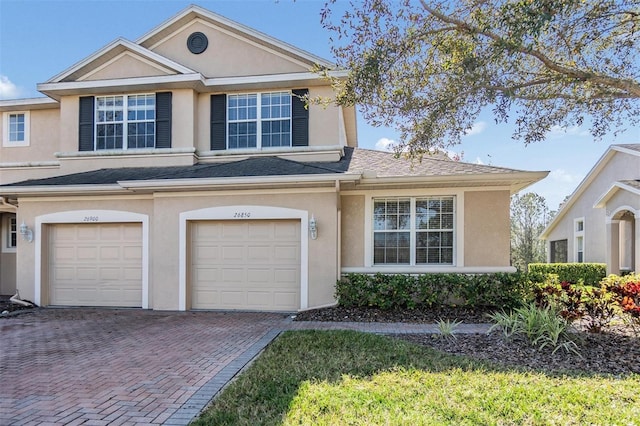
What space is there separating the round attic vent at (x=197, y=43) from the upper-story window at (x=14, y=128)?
671 cm

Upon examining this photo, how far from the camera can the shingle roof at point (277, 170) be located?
402 inches

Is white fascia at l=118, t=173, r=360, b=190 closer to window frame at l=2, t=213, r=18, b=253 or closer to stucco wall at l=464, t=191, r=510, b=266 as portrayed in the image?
stucco wall at l=464, t=191, r=510, b=266

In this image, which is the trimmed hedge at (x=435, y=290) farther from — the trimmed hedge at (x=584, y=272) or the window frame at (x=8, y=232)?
the window frame at (x=8, y=232)

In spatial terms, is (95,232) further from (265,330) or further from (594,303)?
(594,303)

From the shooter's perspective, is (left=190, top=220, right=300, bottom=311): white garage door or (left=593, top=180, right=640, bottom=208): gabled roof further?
(left=593, top=180, right=640, bottom=208): gabled roof

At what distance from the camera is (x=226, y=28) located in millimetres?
12594

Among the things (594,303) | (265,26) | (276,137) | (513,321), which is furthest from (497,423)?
(265,26)

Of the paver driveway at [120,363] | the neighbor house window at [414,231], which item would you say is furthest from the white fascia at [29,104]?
the neighbor house window at [414,231]

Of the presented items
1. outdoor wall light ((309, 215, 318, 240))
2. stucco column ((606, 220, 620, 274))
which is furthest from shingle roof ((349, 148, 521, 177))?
stucco column ((606, 220, 620, 274))

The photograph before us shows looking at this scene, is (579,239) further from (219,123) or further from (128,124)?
(128,124)

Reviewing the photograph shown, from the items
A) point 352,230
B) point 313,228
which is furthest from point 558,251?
point 313,228

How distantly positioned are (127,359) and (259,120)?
799cm

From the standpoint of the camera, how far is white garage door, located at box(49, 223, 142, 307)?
37.4 feet

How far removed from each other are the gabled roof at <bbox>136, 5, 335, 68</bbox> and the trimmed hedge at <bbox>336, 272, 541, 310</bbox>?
21.8ft
